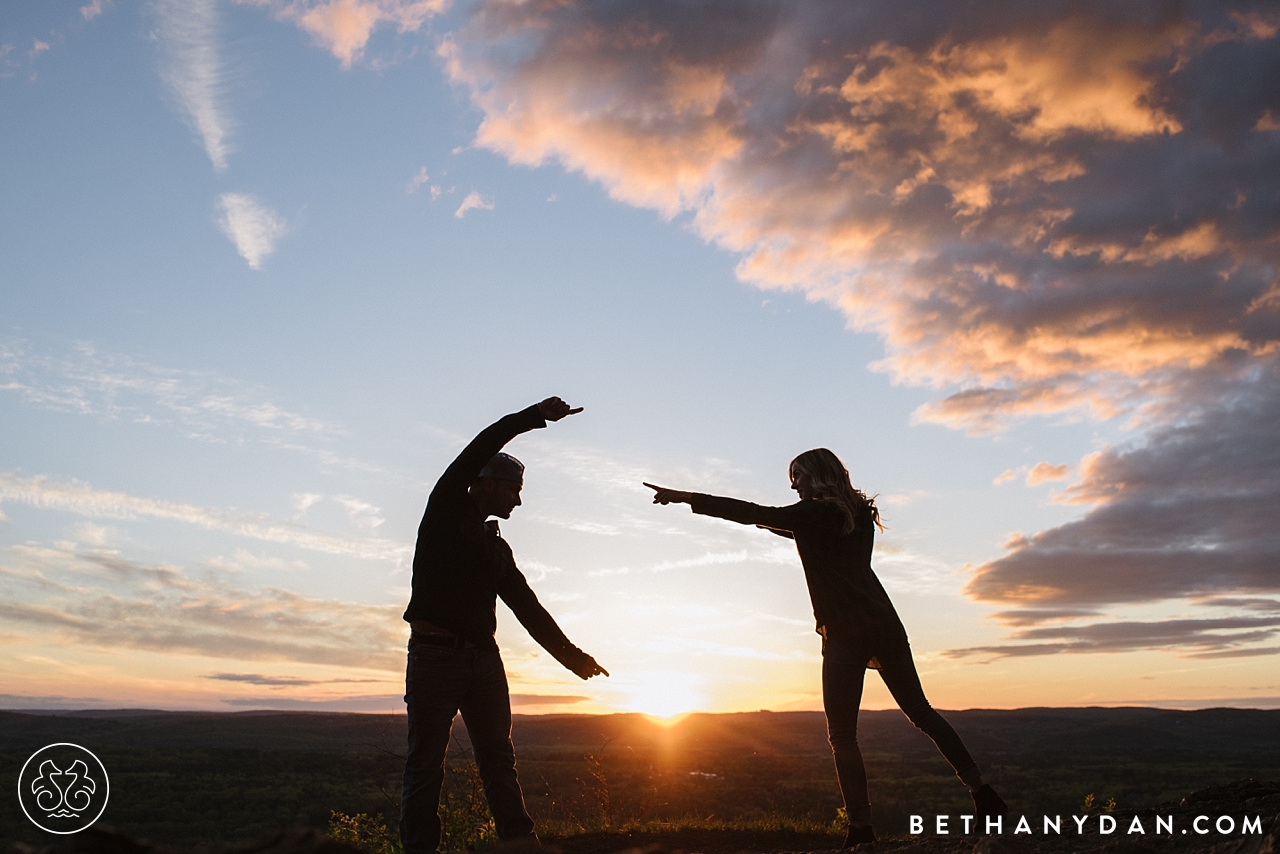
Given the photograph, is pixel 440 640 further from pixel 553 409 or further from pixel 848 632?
pixel 848 632

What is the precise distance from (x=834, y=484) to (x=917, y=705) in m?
1.32

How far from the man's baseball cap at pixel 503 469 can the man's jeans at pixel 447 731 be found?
855mm

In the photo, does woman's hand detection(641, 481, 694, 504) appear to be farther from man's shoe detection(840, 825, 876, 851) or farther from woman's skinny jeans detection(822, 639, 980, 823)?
man's shoe detection(840, 825, 876, 851)

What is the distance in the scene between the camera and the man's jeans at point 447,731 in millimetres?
3658

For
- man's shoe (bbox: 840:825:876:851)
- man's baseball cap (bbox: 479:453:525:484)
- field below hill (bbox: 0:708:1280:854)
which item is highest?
man's baseball cap (bbox: 479:453:525:484)

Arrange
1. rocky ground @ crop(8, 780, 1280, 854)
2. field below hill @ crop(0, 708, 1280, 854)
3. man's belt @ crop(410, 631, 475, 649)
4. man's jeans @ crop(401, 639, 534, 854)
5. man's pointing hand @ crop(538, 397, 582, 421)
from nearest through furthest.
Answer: rocky ground @ crop(8, 780, 1280, 854)
man's jeans @ crop(401, 639, 534, 854)
man's belt @ crop(410, 631, 475, 649)
man's pointing hand @ crop(538, 397, 582, 421)
field below hill @ crop(0, 708, 1280, 854)

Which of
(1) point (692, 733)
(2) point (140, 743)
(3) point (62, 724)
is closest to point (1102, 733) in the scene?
(1) point (692, 733)

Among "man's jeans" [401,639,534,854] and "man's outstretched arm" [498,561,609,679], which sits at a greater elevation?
"man's outstretched arm" [498,561,609,679]

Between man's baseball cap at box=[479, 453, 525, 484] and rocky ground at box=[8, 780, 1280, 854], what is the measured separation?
5.62 feet

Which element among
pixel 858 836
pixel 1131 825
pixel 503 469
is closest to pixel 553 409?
pixel 503 469

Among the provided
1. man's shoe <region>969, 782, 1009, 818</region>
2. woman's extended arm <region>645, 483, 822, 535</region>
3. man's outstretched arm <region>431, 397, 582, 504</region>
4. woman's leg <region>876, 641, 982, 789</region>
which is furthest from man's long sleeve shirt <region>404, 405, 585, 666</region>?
man's shoe <region>969, 782, 1009, 818</region>

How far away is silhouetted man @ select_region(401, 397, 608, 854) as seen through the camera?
3.70 metres

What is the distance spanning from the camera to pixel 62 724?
7131cm

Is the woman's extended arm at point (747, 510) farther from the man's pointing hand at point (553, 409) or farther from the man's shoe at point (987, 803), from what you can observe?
the man's shoe at point (987, 803)
